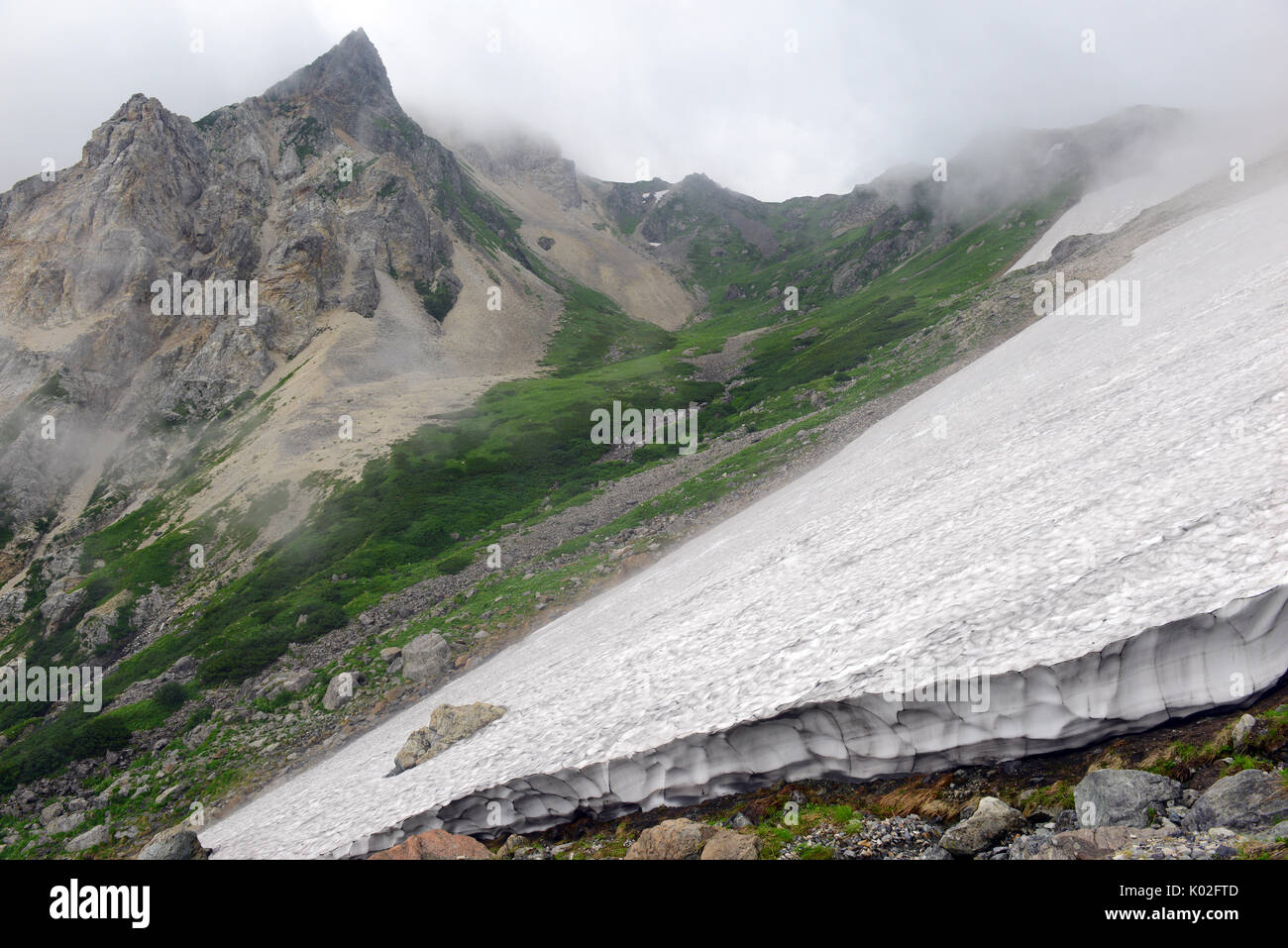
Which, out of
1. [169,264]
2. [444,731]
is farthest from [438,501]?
[169,264]

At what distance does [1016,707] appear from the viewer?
976 cm

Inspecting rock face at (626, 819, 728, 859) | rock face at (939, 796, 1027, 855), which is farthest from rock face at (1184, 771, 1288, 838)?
rock face at (626, 819, 728, 859)

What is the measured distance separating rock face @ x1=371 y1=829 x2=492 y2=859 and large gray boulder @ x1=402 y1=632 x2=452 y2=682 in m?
22.5

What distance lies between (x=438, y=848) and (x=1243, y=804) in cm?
1269

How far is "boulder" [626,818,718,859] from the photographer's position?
10.2m

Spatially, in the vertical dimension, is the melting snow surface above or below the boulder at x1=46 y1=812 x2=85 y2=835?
above

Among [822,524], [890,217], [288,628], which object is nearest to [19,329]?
[288,628]

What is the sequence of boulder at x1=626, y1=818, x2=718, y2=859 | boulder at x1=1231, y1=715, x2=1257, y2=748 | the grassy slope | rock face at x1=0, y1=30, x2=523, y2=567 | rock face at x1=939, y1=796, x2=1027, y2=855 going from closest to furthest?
1. boulder at x1=1231, y1=715, x2=1257, y2=748
2. rock face at x1=939, y1=796, x2=1027, y2=855
3. boulder at x1=626, y1=818, x2=718, y2=859
4. the grassy slope
5. rock face at x1=0, y1=30, x2=523, y2=567

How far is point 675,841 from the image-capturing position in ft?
33.9

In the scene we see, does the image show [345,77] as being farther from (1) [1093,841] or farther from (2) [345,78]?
(1) [1093,841]

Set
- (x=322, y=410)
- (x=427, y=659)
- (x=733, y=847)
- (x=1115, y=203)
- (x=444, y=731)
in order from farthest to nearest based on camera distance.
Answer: (x=1115, y=203) < (x=322, y=410) < (x=427, y=659) < (x=444, y=731) < (x=733, y=847)

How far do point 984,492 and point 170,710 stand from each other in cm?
4443

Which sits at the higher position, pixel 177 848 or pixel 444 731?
pixel 444 731

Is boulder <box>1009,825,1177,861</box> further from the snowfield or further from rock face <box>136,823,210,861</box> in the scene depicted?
rock face <box>136,823,210,861</box>
